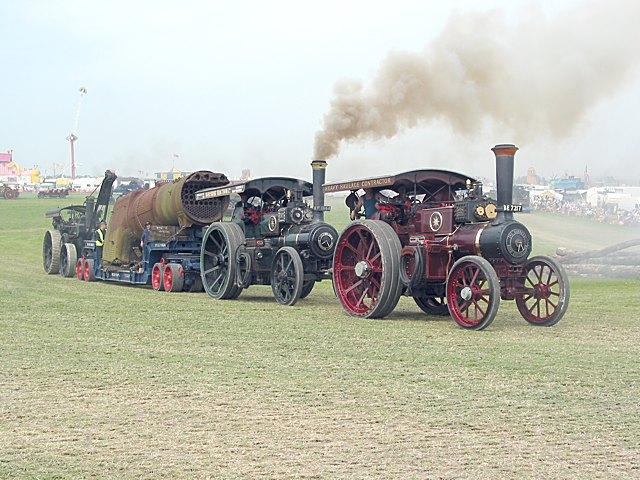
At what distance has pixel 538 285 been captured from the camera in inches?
465

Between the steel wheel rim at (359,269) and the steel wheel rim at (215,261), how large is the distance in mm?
3368

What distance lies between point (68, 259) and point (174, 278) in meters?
5.66

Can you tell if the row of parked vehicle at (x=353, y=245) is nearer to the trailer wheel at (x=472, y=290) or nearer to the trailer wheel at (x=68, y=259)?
the trailer wheel at (x=472, y=290)

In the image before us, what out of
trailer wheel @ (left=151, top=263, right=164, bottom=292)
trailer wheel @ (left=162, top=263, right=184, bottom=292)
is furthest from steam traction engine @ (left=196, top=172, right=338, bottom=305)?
trailer wheel @ (left=151, top=263, right=164, bottom=292)

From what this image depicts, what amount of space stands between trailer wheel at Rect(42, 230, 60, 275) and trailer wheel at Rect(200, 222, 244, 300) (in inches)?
302

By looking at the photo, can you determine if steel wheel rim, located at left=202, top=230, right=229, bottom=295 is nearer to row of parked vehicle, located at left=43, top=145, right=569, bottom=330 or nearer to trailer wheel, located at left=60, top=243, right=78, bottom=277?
row of parked vehicle, located at left=43, top=145, right=569, bottom=330

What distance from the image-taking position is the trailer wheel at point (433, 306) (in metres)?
13.4

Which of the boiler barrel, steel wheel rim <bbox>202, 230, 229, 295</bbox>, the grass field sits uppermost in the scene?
the boiler barrel

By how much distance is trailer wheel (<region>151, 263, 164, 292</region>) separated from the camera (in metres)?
Answer: 18.2

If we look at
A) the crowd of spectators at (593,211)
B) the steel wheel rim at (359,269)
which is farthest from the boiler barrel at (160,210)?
the crowd of spectators at (593,211)

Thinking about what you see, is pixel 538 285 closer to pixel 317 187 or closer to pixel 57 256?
pixel 317 187

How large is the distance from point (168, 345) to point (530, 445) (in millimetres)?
4867

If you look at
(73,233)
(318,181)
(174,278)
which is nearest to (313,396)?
(318,181)

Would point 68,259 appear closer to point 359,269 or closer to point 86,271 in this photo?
point 86,271
